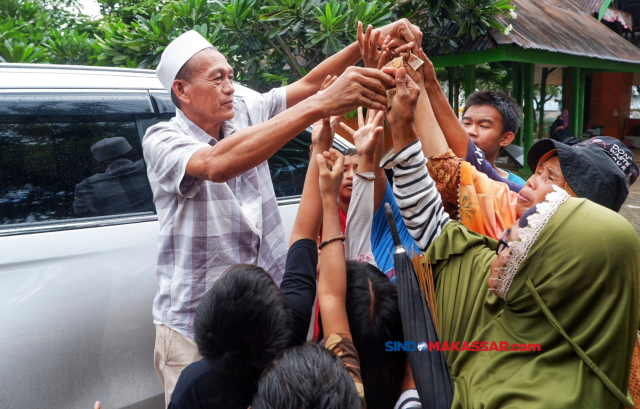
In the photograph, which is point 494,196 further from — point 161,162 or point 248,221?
point 161,162

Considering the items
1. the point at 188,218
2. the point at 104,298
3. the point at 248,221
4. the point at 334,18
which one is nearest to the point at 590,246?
the point at 248,221

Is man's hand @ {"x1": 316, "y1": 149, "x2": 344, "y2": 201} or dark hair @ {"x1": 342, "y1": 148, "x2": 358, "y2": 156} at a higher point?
man's hand @ {"x1": 316, "y1": 149, "x2": 344, "y2": 201}

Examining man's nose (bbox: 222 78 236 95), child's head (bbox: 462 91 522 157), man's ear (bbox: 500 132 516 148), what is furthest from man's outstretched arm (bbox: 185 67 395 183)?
man's ear (bbox: 500 132 516 148)

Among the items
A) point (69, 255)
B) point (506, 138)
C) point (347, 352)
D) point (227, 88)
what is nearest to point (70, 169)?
point (69, 255)

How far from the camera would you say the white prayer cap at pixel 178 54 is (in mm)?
1778

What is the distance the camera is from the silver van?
178 centimetres

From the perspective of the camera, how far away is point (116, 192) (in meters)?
2.09

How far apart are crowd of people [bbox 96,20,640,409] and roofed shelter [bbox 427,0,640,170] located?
6139 millimetres

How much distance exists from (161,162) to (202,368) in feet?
2.26

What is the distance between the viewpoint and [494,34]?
732 cm

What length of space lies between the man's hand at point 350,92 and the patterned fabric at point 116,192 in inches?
40.0

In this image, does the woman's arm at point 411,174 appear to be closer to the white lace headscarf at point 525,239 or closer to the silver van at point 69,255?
the white lace headscarf at point 525,239

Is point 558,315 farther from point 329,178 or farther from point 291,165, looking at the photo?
point 291,165

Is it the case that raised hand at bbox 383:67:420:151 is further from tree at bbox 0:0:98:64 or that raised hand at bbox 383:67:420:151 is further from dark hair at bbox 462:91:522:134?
tree at bbox 0:0:98:64
